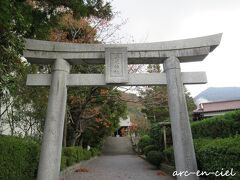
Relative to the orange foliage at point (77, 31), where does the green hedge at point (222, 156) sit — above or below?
below

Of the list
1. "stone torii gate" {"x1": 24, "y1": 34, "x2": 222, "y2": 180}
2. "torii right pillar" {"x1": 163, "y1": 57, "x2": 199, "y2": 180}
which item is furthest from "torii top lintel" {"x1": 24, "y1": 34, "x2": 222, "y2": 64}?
"torii right pillar" {"x1": 163, "y1": 57, "x2": 199, "y2": 180}

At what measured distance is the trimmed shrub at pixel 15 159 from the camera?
605cm

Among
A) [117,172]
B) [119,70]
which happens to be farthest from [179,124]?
[117,172]

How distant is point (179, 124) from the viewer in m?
6.48

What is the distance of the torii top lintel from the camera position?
6.98m

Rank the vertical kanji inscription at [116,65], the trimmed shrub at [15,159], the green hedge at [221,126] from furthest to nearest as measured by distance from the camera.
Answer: the green hedge at [221,126] < the vertical kanji inscription at [116,65] < the trimmed shrub at [15,159]

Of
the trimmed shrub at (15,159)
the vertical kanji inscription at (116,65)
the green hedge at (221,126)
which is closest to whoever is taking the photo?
the trimmed shrub at (15,159)

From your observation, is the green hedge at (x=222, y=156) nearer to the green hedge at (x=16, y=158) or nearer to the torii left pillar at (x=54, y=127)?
the torii left pillar at (x=54, y=127)

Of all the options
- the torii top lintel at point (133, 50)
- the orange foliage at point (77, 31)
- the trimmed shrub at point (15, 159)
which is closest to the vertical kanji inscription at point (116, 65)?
the torii top lintel at point (133, 50)

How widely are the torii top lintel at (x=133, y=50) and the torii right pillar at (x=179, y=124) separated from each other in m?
0.33

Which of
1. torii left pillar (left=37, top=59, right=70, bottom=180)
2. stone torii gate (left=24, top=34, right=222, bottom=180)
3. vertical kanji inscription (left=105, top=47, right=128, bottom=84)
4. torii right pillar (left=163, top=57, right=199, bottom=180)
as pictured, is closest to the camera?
torii left pillar (left=37, top=59, right=70, bottom=180)

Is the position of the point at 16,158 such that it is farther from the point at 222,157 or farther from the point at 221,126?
the point at 221,126

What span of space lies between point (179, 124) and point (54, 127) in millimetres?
3391

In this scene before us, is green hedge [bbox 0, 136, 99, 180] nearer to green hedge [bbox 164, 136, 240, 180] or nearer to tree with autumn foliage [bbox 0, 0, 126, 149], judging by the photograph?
tree with autumn foliage [bbox 0, 0, 126, 149]
